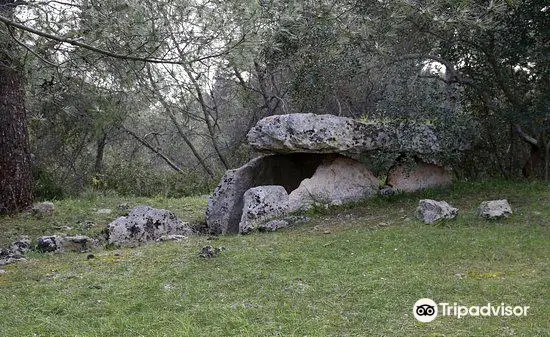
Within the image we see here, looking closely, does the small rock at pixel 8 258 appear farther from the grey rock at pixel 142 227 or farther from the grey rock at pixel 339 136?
the grey rock at pixel 339 136

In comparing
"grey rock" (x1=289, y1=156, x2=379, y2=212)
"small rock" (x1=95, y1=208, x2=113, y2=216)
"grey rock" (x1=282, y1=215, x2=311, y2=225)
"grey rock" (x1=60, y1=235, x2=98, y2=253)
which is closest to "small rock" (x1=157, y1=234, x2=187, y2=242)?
"grey rock" (x1=60, y1=235, x2=98, y2=253)

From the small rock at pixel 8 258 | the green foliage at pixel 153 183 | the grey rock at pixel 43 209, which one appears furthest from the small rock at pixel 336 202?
the green foliage at pixel 153 183

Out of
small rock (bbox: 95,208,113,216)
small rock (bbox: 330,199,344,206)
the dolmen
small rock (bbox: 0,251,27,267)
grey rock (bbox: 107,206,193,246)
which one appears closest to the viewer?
small rock (bbox: 0,251,27,267)

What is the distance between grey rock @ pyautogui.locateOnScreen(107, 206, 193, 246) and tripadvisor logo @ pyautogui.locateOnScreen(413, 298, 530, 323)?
4.32 metres

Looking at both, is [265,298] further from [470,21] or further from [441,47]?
[441,47]

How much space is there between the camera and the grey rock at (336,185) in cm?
898

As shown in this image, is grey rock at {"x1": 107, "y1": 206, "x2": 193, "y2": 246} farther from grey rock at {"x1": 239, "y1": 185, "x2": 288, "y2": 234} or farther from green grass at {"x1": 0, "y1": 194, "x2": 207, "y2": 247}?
grey rock at {"x1": 239, "y1": 185, "x2": 288, "y2": 234}

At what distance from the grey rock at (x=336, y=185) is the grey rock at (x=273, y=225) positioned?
67 centimetres

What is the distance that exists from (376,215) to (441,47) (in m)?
2.94

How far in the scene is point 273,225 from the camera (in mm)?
8078

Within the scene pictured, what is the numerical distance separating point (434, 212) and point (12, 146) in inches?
268

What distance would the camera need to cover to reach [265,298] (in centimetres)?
499

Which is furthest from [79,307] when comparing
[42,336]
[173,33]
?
[173,33]

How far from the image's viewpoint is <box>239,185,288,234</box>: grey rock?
336 inches
